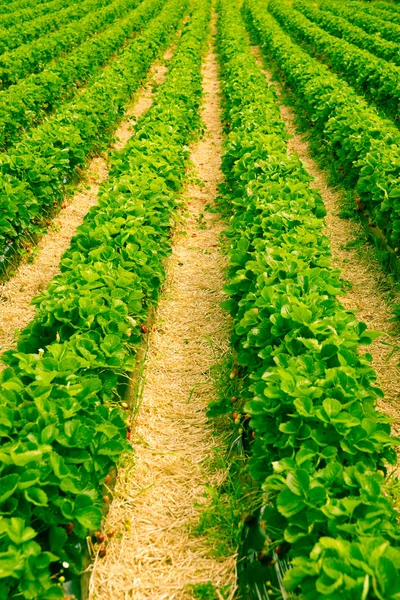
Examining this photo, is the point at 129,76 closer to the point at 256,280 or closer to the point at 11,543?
the point at 256,280

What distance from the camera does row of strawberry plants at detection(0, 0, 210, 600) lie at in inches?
90.4

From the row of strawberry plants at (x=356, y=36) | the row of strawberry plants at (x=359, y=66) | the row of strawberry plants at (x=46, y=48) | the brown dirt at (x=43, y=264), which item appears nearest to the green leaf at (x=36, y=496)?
the brown dirt at (x=43, y=264)

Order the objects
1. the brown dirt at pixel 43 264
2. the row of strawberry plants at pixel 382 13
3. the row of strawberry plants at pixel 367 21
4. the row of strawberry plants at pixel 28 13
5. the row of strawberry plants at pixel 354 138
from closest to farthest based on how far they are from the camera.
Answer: the brown dirt at pixel 43 264, the row of strawberry plants at pixel 354 138, the row of strawberry plants at pixel 367 21, the row of strawberry plants at pixel 28 13, the row of strawberry plants at pixel 382 13

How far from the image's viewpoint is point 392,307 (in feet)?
17.4

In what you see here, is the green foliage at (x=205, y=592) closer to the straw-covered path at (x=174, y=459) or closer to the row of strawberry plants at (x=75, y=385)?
the straw-covered path at (x=174, y=459)

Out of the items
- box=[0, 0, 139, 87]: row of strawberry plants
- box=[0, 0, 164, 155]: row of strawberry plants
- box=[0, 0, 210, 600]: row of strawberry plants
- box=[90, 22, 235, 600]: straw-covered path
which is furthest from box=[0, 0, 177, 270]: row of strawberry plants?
box=[0, 0, 139, 87]: row of strawberry plants

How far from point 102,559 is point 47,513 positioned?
87cm

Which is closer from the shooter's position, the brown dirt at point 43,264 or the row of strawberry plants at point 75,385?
the row of strawberry plants at point 75,385

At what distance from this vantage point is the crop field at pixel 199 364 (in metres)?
2.35

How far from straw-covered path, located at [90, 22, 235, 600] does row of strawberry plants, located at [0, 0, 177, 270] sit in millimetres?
2003

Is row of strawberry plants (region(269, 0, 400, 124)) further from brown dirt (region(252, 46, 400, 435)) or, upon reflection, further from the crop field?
brown dirt (region(252, 46, 400, 435))

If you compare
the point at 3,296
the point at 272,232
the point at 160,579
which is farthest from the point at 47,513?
the point at 3,296

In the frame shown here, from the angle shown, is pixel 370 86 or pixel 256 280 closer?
pixel 256 280

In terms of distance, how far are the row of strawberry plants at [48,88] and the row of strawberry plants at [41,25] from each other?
2800 mm
